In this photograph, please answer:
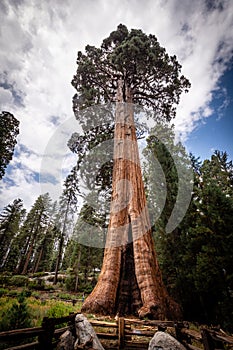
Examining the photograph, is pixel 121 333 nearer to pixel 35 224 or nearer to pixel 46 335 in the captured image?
pixel 46 335

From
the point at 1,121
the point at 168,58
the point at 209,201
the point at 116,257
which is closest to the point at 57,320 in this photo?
the point at 116,257

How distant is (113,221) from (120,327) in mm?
2946

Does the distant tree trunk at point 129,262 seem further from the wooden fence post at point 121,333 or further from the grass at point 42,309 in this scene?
the wooden fence post at point 121,333

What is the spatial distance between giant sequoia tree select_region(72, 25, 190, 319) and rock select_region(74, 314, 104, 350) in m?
1.37

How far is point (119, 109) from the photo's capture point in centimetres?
919

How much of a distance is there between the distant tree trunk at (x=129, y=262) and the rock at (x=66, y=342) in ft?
5.26

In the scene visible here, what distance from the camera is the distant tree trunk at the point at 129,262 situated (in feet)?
14.8

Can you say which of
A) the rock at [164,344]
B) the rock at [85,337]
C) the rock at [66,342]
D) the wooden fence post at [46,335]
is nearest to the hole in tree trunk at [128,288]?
the rock at [85,337]

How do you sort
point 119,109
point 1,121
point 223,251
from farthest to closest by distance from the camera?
point 1,121 < point 119,109 < point 223,251

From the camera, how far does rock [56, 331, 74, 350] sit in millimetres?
2610

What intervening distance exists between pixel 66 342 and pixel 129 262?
3.17m

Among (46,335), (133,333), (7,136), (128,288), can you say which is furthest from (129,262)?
(7,136)

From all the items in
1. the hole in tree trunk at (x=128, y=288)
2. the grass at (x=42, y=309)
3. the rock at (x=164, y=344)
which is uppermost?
the hole in tree trunk at (x=128, y=288)

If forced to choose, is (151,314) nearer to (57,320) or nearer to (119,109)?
(57,320)
